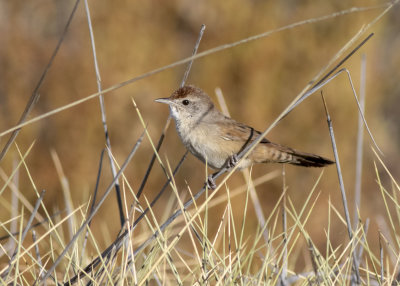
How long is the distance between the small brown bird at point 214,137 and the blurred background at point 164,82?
401cm

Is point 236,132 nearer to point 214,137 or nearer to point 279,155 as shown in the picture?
point 214,137

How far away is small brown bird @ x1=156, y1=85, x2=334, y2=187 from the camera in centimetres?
377

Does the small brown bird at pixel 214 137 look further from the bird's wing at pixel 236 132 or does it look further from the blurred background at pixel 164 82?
the blurred background at pixel 164 82

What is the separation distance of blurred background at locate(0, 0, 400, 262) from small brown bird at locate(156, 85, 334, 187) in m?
4.01

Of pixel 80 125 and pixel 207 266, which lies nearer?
pixel 207 266

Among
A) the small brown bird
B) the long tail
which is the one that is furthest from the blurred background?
the long tail

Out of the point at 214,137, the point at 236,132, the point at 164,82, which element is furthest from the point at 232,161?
the point at 164,82

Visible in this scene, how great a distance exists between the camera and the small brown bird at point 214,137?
3.77 m

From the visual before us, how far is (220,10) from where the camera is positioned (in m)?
8.56

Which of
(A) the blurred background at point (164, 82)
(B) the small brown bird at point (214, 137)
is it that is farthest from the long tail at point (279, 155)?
(A) the blurred background at point (164, 82)

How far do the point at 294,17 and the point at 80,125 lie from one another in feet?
11.9

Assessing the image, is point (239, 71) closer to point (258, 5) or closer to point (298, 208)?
point (258, 5)

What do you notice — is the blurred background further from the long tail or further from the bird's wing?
the long tail

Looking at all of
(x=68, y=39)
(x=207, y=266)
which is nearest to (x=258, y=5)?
(x=68, y=39)
